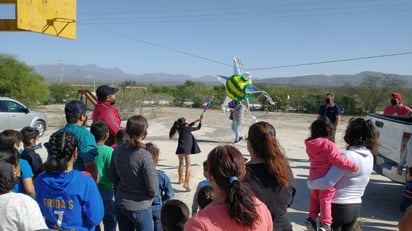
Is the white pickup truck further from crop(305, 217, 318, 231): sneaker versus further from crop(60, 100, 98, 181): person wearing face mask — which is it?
crop(60, 100, 98, 181): person wearing face mask

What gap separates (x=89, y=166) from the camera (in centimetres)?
359

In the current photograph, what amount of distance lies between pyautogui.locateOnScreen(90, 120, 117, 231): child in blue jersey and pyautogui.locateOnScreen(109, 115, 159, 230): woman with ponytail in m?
0.36

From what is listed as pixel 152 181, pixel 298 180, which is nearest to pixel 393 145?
pixel 298 180

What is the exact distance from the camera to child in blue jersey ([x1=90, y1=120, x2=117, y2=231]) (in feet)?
12.3

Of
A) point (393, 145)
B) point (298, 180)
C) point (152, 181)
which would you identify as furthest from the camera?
point (298, 180)

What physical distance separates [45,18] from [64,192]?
2103 mm

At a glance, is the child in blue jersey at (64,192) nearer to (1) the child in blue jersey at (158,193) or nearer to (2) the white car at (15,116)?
(1) the child in blue jersey at (158,193)

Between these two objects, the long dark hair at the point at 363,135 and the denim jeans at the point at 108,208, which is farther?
the denim jeans at the point at 108,208

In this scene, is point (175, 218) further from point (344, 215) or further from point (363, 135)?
point (363, 135)

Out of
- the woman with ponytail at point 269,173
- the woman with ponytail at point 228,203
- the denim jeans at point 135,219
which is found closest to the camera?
the woman with ponytail at point 228,203

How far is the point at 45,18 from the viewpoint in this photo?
3809 mm

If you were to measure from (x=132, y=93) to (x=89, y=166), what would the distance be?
1690 centimetres

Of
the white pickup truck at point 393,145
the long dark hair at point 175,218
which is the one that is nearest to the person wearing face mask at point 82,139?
the long dark hair at point 175,218

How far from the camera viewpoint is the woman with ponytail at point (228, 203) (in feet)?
5.78
